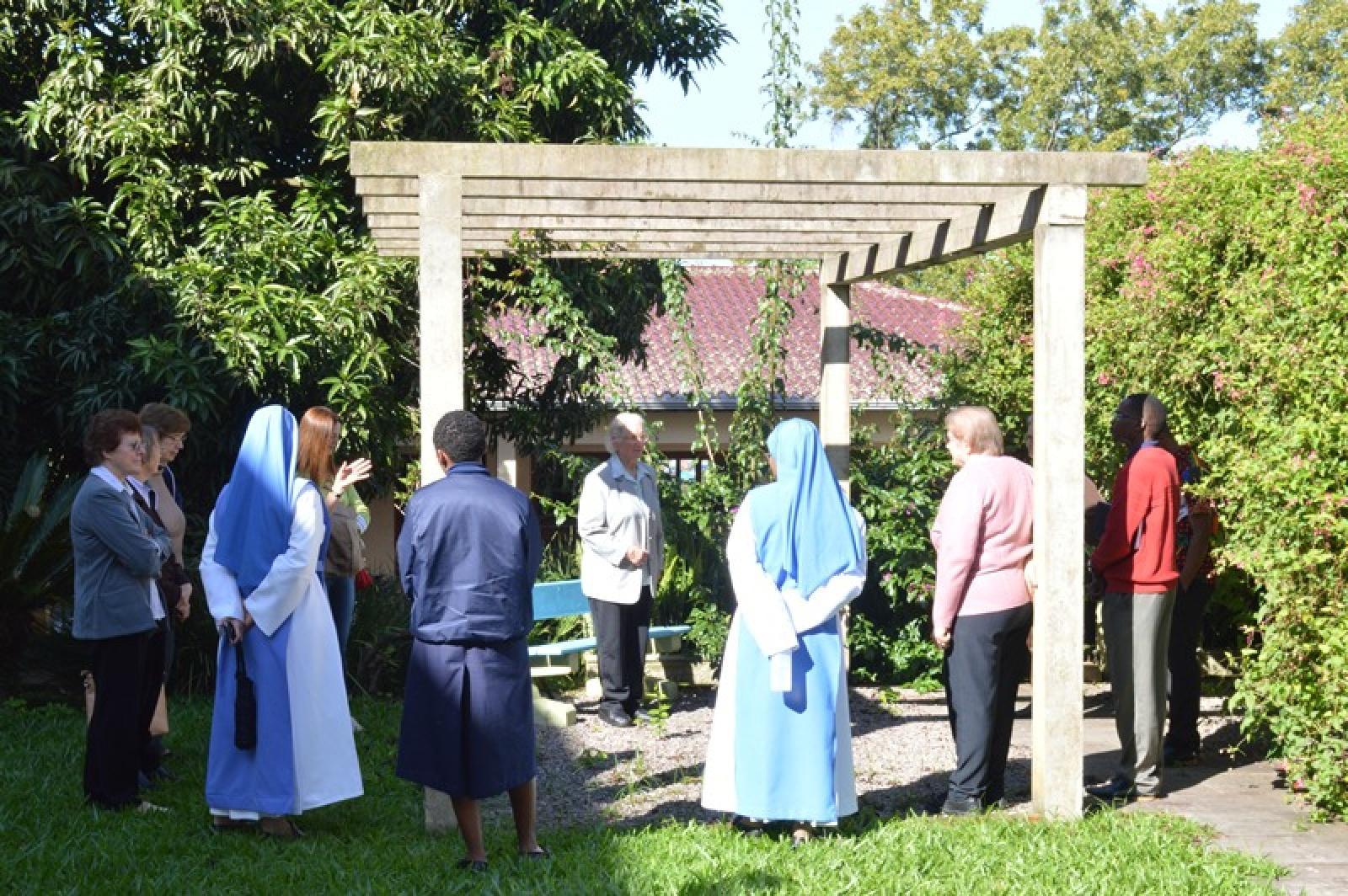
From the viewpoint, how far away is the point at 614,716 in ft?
33.4

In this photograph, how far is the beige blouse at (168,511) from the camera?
26.3 ft

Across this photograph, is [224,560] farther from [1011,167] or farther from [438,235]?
[1011,167]

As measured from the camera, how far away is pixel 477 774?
20.3 ft

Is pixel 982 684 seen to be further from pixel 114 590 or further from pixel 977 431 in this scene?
pixel 114 590

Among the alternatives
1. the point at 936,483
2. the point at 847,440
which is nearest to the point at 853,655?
the point at 936,483

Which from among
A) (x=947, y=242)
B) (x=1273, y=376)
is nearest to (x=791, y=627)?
(x=1273, y=376)

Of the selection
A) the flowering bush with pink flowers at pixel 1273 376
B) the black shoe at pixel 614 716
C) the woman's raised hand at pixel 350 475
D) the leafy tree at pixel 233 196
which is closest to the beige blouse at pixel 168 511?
the woman's raised hand at pixel 350 475

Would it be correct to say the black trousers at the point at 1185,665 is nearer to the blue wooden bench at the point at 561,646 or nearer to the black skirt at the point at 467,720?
the blue wooden bench at the point at 561,646

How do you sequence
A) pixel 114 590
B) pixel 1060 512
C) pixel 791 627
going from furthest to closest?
pixel 114 590, pixel 1060 512, pixel 791 627

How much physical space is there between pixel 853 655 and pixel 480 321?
4.62 metres

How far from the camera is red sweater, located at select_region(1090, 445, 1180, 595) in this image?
773 cm

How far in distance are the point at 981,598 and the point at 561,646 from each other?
4367mm

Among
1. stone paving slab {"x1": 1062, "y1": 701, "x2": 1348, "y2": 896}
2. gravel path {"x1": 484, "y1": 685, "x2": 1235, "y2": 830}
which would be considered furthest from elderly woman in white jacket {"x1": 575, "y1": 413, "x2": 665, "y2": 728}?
stone paving slab {"x1": 1062, "y1": 701, "x2": 1348, "y2": 896}

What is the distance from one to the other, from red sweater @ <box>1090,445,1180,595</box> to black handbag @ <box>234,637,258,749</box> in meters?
→ 4.26
